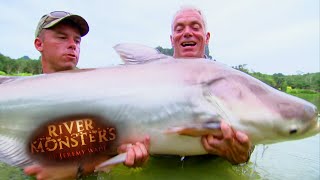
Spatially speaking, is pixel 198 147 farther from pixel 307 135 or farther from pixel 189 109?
pixel 307 135

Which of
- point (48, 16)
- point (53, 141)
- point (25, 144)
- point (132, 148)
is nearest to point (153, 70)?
point (132, 148)

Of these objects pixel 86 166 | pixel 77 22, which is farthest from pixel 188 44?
pixel 86 166

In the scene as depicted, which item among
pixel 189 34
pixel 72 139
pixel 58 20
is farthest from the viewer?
pixel 189 34

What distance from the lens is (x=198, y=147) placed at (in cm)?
227

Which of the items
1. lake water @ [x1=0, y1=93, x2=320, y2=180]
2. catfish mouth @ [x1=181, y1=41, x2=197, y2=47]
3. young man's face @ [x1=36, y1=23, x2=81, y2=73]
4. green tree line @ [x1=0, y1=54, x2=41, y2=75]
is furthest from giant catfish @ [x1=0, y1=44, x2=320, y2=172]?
green tree line @ [x1=0, y1=54, x2=41, y2=75]

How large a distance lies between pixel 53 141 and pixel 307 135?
5.07 feet

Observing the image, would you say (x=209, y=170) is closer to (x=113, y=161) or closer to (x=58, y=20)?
(x=113, y=161)

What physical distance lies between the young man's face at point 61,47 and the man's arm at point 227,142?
155 cm

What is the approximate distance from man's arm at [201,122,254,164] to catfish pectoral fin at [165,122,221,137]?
0.14 ft

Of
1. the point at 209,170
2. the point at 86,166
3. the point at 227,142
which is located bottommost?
the point at 209,170

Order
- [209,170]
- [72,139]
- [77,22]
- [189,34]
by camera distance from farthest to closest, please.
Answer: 1. [189,34]
2. [77,22]
3. [209,170]
4. [72,139]

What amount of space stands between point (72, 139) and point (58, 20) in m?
1.32

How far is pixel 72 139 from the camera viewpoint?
2205 mm

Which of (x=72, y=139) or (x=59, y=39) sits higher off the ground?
(x=59, y=39)
